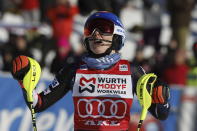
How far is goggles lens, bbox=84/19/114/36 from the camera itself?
19.8 ft

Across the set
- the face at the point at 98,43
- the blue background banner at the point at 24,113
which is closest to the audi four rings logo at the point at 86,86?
the face at the point at 98,43

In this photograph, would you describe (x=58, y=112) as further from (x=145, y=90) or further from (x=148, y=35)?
(x=148, y=35)

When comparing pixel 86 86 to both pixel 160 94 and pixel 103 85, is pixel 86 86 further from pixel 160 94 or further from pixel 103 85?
pixel 160 94

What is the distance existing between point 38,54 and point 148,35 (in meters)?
3.71

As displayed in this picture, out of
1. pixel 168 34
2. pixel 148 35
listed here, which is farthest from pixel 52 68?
pixel 168 34

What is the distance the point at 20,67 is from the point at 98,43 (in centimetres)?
72

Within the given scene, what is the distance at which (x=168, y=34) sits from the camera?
58.4ft

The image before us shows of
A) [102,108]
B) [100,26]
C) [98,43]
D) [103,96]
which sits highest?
[100,26]

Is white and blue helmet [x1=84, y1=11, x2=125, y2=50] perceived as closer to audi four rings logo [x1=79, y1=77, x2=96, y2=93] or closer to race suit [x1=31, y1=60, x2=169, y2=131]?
race suit [x1=31, y1=60, x2=169, y2=131]

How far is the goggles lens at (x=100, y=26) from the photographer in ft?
19.8

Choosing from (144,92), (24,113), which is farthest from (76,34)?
(144,92)

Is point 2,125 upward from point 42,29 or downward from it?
downward

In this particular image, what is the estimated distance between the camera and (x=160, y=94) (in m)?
5.71

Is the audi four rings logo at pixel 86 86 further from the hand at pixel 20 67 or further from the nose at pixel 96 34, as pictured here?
the hand at pixel 20 67
